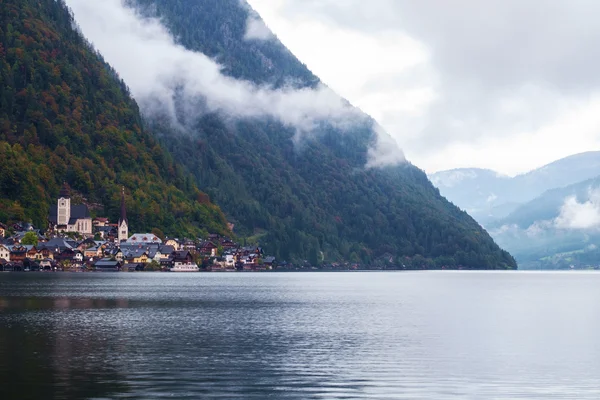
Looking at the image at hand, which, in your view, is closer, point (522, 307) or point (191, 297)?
point (522, 307)

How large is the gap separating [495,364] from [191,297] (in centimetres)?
6784

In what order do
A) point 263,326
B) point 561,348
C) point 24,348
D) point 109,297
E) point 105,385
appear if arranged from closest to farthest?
1. point 105,385
2. point 24,348
3. point 561,348
4. point 263,326
5. point 109,297

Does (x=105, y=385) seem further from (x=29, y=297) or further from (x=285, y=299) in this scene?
(x=285, y=299)

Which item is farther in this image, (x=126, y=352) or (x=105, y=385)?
(x=126, y=352)

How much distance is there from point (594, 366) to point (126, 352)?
27.2 metres

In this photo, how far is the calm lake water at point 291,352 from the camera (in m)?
42.7

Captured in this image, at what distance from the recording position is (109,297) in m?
109

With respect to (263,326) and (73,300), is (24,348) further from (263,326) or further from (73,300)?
(73,300)

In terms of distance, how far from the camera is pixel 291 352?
5616 centimetres

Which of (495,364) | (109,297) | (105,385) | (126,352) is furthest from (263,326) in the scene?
(109,297)

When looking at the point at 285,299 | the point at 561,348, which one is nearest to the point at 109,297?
the point at 285,299

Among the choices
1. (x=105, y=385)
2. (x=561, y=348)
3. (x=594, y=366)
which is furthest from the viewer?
(x=561, y=348)

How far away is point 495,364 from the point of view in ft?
170

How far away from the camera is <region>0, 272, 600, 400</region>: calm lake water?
42.7 m
